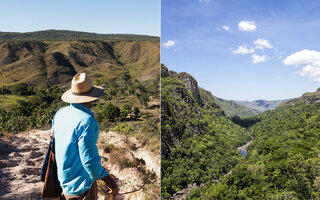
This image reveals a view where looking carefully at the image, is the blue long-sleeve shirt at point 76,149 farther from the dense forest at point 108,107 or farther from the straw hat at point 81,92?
the dense forest at point 108,107

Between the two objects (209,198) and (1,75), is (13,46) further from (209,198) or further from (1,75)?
(209,198)

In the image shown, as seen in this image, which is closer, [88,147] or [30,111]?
[88,147]

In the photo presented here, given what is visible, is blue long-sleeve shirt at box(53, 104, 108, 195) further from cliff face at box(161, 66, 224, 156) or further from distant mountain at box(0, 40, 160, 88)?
distant mountain at box(0, 40, 160, 88)

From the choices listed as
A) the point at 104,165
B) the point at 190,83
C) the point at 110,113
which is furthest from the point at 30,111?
the point at 190,83

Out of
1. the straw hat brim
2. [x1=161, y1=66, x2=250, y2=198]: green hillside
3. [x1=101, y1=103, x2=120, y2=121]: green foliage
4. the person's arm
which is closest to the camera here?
the person's arm

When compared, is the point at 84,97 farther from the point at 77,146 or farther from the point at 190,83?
the point at 190,83

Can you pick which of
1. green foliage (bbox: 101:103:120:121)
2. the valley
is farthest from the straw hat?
green foliage (bbox: 101:103:120:121)
